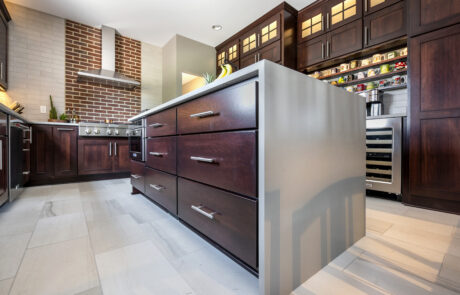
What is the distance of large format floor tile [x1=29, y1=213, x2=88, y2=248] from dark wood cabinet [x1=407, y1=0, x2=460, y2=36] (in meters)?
3.17

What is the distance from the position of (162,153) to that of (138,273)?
2.53ft

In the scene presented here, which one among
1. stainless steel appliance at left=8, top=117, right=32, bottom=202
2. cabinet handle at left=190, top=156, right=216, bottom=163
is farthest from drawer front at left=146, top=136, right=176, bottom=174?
stainless steel appliance at left=8, top=117, right=32, bottom=202

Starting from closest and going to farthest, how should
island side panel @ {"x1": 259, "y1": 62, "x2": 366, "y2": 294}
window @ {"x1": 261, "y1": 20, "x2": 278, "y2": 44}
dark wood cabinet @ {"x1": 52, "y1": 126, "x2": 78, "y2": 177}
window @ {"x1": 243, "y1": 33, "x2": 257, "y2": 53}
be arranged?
1. island side panel @ {"x1": 259, "y1": 62, "x2": 366, "y2": 294}
2. dark wood cabinet @ {"x1": 52, "y1": 126, "x2": 78, "y2": 177}
3. window @ {"x1": 261, "y1": 20, "x2": 278, "y2": 44}
4. window @ {"x1": 243, "y1": 33, "x2": 257, "y2": 53}

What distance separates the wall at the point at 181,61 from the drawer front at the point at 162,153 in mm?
2729

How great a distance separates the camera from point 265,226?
665 millimetres

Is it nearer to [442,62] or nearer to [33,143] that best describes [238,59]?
[442,62]

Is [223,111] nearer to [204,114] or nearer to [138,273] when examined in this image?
[204,114]

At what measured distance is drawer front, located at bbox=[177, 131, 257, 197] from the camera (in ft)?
2.41

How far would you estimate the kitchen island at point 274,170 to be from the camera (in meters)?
0.69

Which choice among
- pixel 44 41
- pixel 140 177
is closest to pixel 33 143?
pixel 44 41

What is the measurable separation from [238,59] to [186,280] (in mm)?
3988

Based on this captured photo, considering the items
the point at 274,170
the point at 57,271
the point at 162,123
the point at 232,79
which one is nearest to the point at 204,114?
the point at 232,79

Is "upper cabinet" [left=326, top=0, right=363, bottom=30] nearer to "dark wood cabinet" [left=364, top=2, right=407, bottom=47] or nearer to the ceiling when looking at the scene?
"dark wood cabinet" [left=364, top=2, right=407, bottom=47]

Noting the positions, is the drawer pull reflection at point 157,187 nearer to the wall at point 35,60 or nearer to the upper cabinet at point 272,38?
the upper cabinet at point 272,38
